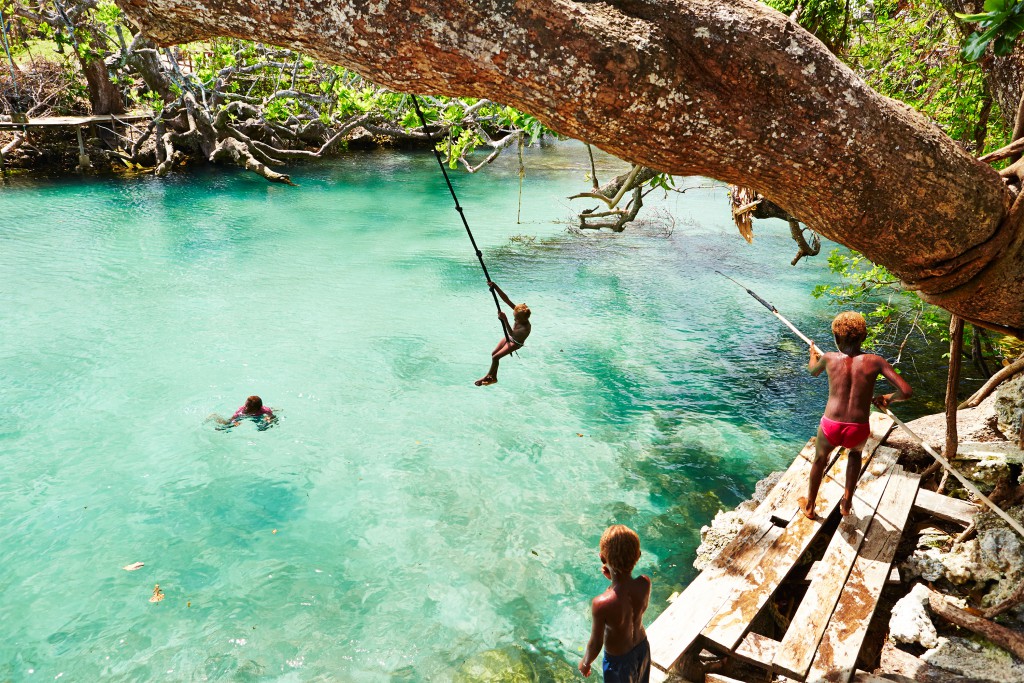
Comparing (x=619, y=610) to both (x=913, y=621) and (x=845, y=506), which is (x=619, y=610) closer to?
(x=913, y=621)

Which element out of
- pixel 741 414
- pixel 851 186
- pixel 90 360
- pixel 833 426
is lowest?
pixel 90 360

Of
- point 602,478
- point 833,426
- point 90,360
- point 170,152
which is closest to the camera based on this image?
point 833,426

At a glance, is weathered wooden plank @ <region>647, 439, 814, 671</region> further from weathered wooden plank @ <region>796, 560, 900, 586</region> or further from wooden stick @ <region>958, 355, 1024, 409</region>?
wooden stick @ <region>958, 355, 1024, 409</region>

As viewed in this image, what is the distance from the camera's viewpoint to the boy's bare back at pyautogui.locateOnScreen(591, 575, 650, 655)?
2.83 meters

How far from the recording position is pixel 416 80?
2.24 m

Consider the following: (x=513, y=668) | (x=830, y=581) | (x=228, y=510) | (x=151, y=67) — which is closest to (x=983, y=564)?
(x=830, y=581)

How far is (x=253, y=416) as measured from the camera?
298 inches

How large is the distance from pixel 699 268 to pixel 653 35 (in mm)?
11838

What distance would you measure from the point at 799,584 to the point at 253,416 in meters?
5.79

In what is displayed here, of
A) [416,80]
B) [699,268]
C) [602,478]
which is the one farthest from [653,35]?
[699,268]

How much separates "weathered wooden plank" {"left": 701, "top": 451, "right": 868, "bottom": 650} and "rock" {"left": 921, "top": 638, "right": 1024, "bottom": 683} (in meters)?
0.82

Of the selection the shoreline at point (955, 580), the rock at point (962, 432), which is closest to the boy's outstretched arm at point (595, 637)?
the shoreline at point (955, 580)

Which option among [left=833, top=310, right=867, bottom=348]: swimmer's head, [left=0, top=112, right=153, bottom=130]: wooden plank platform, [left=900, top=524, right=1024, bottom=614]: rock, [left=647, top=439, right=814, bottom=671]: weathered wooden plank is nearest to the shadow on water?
[left=647, top=439, right=814, bottom=671]: weathered wooden plank

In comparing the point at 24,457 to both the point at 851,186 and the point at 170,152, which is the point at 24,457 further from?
the point at 170,152
